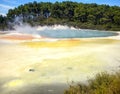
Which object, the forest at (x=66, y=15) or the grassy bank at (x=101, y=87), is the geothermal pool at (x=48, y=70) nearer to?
the grassy bank at (x=101, y=87)

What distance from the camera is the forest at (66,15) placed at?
4801 cm

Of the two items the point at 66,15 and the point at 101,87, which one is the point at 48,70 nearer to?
the point at 101,87

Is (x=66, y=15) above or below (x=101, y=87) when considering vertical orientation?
below

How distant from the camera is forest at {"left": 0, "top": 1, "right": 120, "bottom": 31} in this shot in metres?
48.0

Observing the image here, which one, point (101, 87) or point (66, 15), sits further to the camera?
point (66, 15)

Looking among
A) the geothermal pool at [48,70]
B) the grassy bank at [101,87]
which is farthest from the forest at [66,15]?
the grassy bank at [101,87]

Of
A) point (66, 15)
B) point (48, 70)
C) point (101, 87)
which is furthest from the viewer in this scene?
point (66, 15)

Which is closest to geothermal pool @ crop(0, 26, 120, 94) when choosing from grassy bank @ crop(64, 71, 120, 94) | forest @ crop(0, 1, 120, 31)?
grassy bank @ crop(64, 71, 120, 94)

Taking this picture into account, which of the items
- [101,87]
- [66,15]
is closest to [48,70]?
[101,87]

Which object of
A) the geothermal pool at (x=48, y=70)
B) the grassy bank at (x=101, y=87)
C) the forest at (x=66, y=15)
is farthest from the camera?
the forest at (x=66, y=15)

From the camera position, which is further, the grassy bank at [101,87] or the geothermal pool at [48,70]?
the geothermal pool at [48,70]

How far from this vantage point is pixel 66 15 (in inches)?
2077

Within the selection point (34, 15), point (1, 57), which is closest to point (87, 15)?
point (34, 15)

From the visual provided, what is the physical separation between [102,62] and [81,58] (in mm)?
1140
